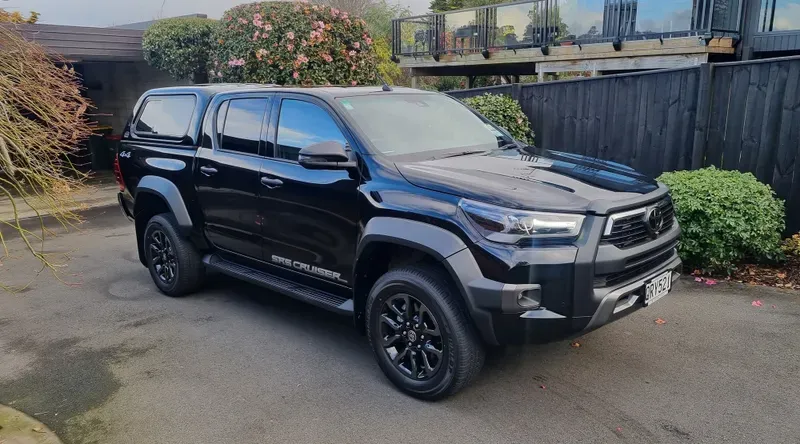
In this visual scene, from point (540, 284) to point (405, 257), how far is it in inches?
39.9

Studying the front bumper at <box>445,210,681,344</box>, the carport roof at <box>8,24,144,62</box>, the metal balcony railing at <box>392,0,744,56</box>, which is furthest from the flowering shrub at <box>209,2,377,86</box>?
the front bumper at <box>445,210,681,344</box>

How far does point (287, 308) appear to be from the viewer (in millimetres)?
5387

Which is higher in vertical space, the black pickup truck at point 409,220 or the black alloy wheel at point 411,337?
the black pickup truck at point 409,220

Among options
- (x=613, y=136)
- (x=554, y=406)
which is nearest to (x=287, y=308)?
→ (x=554, y=406)

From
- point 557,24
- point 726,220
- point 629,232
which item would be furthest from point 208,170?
point 557,24

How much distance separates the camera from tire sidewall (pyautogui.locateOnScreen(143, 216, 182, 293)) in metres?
5.47

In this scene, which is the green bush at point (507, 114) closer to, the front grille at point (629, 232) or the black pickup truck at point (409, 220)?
the black pickup truck at point (409, 220)

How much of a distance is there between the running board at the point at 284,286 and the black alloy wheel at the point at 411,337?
0.38 meters

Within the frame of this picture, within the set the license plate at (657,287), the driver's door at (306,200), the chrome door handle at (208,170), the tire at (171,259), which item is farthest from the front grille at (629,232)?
the tire at (171,259)

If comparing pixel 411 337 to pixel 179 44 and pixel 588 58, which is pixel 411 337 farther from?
pixel 179 44

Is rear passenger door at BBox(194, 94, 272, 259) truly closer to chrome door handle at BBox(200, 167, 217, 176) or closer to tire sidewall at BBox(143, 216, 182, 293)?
chrome door handle at BBox(200, 167, 217, 176)

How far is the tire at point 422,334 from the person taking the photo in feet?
11.2

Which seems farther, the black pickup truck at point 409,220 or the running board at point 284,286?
the running board at point 284,286

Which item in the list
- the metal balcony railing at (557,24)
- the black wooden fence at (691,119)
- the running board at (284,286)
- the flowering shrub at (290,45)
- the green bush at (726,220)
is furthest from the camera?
the metal balcony railing at (557,24)
